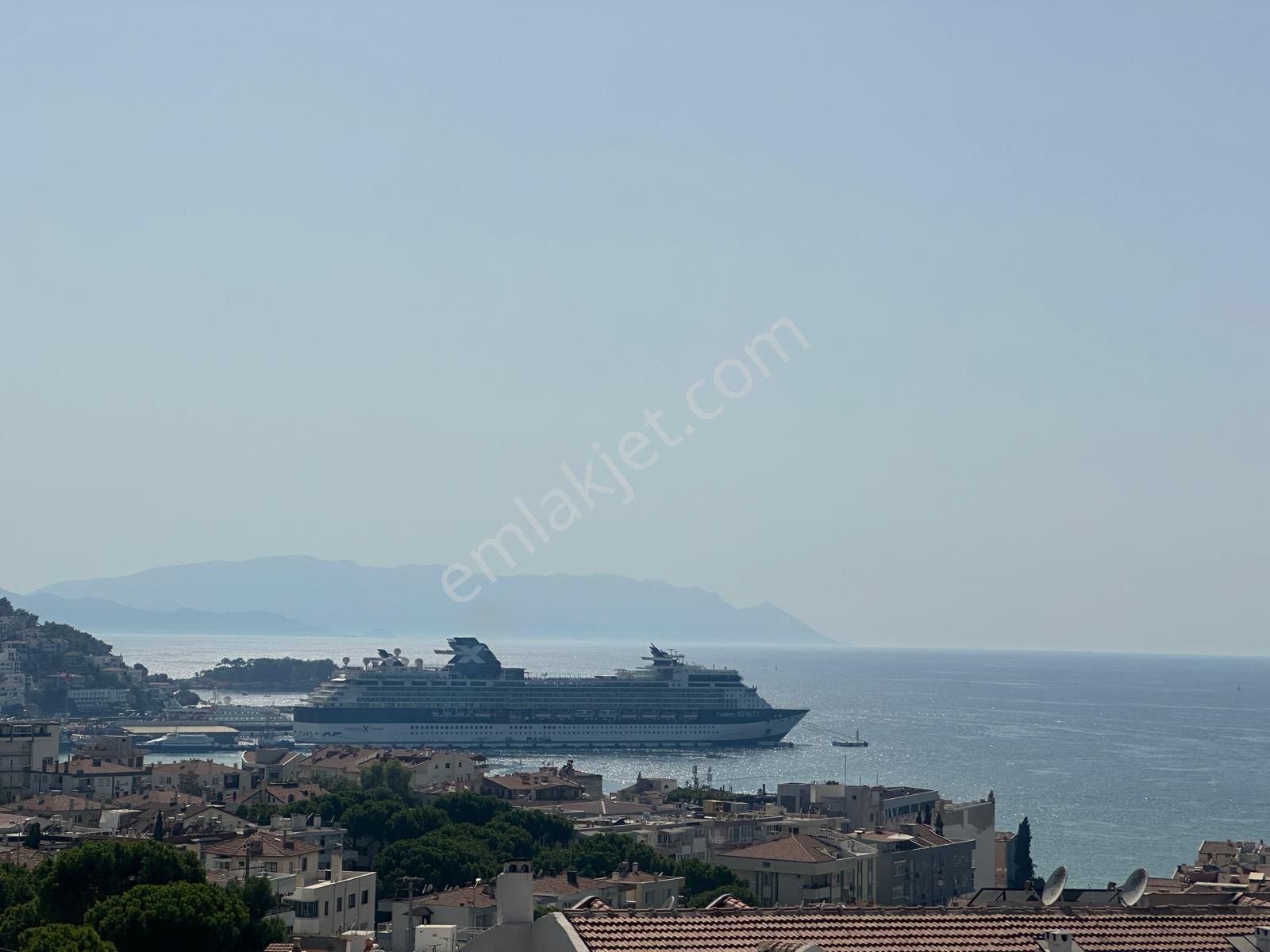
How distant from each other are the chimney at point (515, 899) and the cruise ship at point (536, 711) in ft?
374

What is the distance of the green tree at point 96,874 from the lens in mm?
26672

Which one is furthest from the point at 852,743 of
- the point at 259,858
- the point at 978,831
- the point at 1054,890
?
the point at 1054,890

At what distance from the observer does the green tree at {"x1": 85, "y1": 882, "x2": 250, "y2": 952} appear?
22984 millimetres

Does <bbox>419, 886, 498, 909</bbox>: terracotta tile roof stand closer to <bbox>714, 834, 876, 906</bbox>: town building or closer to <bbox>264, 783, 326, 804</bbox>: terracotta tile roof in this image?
<bbox>714, 834, 876, 906</bbox>: town building

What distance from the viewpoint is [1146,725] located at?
147125 millimetres

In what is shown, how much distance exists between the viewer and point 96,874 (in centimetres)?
2702

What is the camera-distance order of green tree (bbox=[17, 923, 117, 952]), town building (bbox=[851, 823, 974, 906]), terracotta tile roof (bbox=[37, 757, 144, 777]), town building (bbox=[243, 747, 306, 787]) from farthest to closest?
town building (bbox=[243, 747, 306, 787])
terracotta tile roof (bbox=[37, 757, 144, 777])
town building (bbox=[851, 823, 974, 906])
green tree (bbox=[17, 923, 117, 952])

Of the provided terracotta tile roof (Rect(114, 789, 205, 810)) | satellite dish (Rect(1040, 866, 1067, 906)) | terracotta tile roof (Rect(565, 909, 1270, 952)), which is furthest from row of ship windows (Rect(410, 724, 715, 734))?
terracotta tile roof (Rect(565, 909, 1270, 952))

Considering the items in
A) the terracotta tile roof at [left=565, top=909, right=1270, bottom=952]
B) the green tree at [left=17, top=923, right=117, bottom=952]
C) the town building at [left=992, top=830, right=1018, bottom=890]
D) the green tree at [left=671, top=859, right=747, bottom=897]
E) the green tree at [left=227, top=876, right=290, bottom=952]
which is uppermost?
the terracotta tile roof at [left=565, top=909, right=1270, bottom=952]

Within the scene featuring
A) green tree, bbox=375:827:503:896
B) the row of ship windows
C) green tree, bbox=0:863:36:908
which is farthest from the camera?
the row of ship windows

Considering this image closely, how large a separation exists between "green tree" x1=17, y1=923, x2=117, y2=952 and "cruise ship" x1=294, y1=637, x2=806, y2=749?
339 ft

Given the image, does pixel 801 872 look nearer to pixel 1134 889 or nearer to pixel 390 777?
pixel 390 777

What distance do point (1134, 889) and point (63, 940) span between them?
36.2 feet

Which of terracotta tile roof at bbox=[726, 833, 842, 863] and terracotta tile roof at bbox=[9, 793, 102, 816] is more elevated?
terracotta tile roof at bbox=[9, 793, 102, 816]
